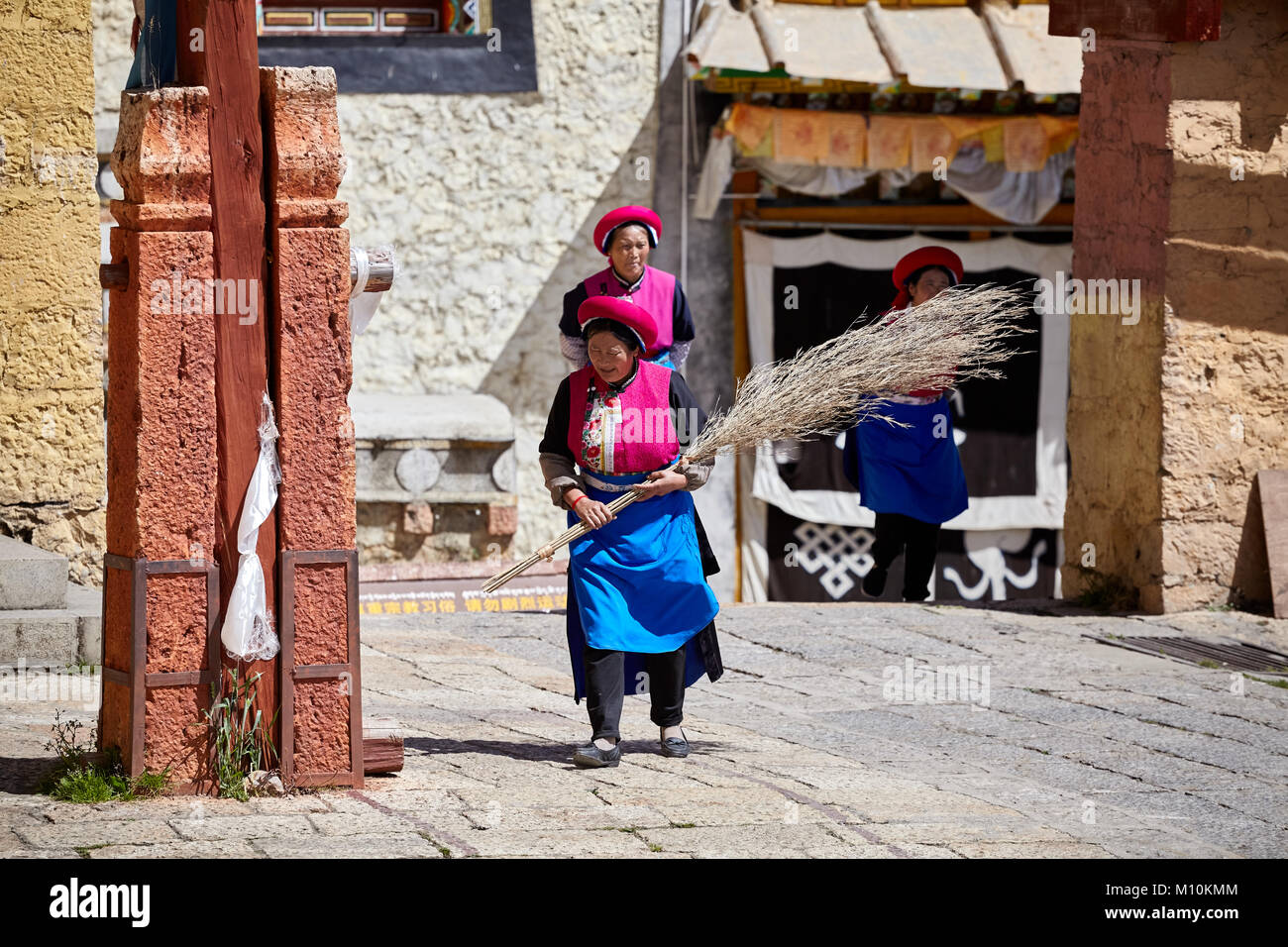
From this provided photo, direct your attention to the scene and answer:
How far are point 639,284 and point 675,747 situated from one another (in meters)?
2.02

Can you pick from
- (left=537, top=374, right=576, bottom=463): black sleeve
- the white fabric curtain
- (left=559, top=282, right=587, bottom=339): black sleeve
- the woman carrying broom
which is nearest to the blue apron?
the woman carrying broom

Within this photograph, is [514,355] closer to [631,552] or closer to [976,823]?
[631,552]

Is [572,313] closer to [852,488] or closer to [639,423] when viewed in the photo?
[639,423]

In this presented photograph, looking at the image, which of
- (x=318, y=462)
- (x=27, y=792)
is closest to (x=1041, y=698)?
(x=318, y=462)

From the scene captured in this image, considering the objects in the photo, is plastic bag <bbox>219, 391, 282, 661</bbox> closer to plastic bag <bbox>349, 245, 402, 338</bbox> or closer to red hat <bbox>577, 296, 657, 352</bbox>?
plastic bag <bbox>349, 245, 402, 338</bbox>

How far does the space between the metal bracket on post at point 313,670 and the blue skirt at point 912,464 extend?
11.5 feet

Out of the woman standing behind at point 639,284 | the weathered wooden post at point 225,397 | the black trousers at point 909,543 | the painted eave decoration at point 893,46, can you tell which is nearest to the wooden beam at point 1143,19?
the black trousers at point 909,543

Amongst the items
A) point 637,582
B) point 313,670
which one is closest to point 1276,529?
point 637,582

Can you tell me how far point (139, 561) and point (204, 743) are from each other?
0.54 metres

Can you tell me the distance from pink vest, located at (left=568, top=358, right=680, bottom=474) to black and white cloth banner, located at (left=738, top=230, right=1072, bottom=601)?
6801mm

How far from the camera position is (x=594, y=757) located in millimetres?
5551

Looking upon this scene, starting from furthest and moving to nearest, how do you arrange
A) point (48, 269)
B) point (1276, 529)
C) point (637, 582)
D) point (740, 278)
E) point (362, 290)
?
1. point (740, 278)
2. point (1276, 529)
3. point (48, 269)
4. point (637, 582)
5. point (362, 290)

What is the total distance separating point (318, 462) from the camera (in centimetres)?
500

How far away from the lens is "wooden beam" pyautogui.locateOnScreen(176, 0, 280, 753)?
195 inches
